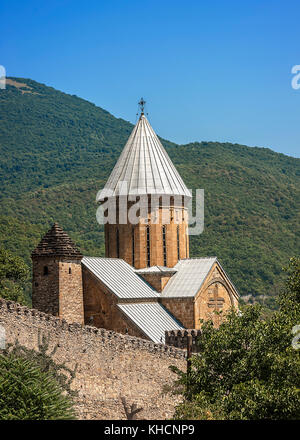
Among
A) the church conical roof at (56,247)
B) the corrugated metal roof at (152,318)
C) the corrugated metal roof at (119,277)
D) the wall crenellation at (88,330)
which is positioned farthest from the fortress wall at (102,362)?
the corrugated metal roof at (119,277)

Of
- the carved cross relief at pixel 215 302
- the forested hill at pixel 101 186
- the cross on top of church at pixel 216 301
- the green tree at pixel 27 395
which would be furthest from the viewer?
the forested hill at pixel 101 186

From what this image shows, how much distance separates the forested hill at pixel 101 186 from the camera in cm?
4859

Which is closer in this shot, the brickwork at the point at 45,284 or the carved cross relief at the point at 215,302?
the brickwork at the point at 45,284

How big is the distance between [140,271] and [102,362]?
325 inches

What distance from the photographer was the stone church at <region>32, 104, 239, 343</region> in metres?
20.9

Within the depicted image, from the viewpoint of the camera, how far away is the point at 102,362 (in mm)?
17000

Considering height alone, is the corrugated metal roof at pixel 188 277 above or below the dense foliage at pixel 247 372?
above

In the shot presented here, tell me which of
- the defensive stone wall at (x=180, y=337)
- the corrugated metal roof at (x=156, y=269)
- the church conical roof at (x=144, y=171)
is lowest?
the defensive stone wall at (x=180, y=337)

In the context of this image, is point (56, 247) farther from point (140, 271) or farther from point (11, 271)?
point (11, 271)

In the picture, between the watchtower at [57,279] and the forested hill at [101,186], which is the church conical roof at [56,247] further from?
the forested hill at [101,186]

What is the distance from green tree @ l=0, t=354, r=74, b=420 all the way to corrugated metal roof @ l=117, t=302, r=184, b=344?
7.88 meters

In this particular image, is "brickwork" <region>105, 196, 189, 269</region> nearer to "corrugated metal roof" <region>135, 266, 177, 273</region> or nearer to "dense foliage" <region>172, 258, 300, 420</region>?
"corrugated metal roof" <region>135, 266, 177, 273</region>

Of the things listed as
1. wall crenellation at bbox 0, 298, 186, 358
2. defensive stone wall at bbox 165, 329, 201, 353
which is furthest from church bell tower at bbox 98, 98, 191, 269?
wall crenellation at bbox 0, 298, 186, 358

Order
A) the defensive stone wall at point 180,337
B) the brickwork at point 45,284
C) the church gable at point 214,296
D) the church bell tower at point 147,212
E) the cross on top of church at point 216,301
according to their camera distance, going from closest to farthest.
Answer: the brickwork at point 45,284, the defensive stone wall at point 180,337, the church gable at point 214,296, the cross on top of church at point 216,301, the church bell tower at point 147,212
